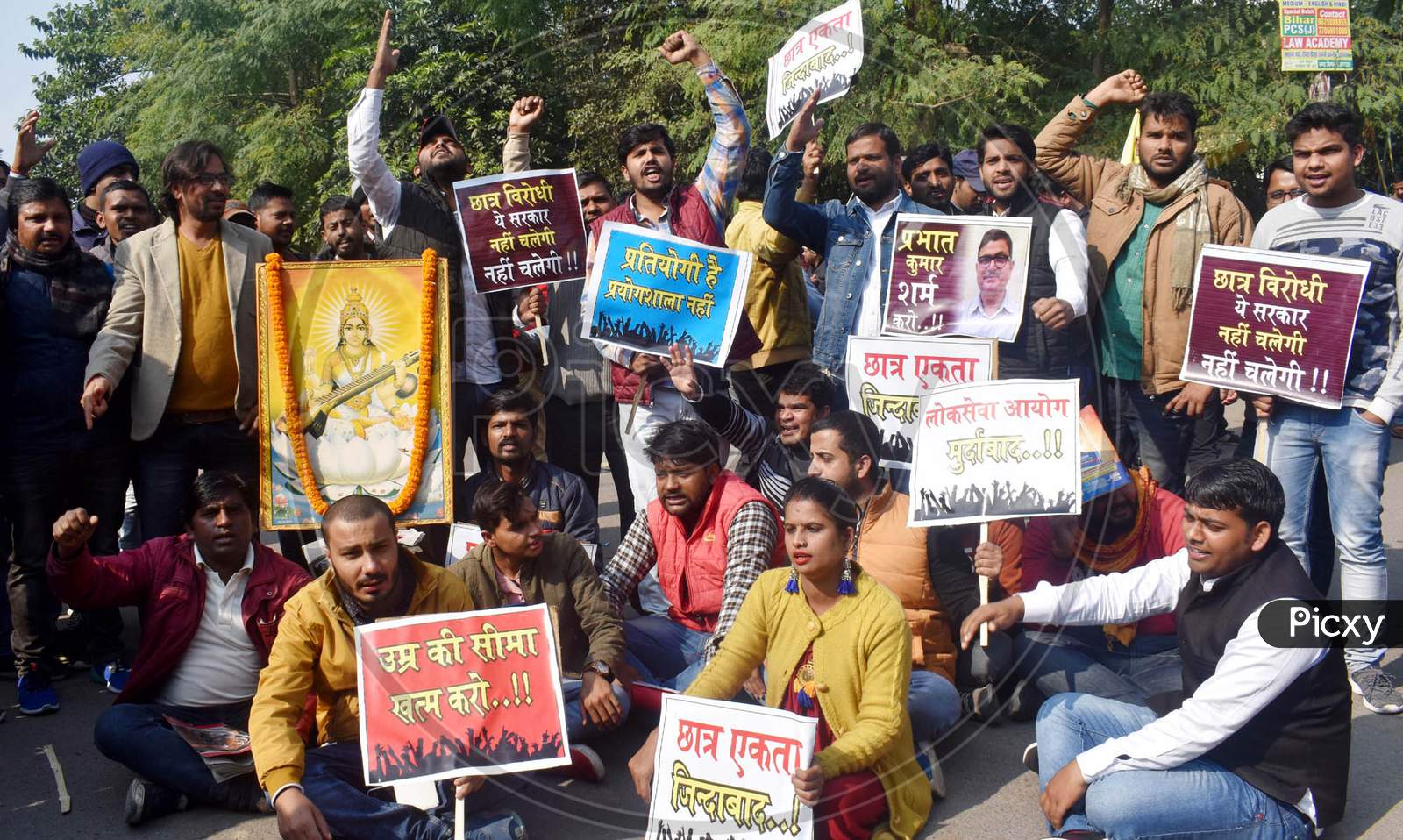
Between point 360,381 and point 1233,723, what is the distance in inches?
143

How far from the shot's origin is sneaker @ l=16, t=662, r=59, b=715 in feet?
17.9

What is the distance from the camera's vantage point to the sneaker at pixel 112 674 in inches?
225

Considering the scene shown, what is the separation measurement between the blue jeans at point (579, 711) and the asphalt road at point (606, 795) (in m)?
0.17

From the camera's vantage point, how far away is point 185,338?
18.5 feet

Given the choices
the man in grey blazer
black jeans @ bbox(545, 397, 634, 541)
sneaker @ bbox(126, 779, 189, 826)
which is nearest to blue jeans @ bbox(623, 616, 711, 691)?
black jeans @ bbox(545, 397, 634, 541)

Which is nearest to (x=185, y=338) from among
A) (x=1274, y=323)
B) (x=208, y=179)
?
(x=208, y=179)

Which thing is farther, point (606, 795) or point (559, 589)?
point (559, 589)

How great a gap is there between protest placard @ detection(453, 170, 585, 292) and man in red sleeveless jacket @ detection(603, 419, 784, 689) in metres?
1.20

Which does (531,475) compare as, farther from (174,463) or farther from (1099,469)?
(1099,469)

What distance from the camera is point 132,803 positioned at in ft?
14.7

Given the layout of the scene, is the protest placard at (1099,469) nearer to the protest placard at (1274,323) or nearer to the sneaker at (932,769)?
the protest placard at (1274,323)

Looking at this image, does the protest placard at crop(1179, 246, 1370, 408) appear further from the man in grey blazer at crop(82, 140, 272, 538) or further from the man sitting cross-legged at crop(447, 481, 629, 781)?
the man in grey blazer at crop(82, 140, 272, 538)

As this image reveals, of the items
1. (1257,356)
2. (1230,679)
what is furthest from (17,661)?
(1257,356)

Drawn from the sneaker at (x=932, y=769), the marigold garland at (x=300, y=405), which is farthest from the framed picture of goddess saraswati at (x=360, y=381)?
the sneaker at (x=932, y=769)
